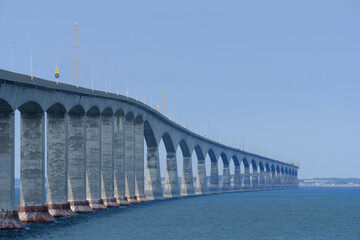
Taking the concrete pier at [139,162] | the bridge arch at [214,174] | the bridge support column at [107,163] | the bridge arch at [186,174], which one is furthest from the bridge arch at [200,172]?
the bridge support column at [107,163]

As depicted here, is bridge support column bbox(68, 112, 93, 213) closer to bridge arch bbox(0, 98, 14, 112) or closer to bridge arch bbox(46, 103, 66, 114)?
bridge arch bbox(46, 103, 66, 114)

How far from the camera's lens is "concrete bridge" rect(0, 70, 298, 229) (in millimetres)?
58656


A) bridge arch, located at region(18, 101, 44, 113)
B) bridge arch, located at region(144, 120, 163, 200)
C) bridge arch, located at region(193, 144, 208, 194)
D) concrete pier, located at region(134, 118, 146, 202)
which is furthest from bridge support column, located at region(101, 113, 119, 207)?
bridge arch, located at region(193, 144, 208, 194)

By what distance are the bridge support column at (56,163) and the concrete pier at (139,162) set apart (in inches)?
1449

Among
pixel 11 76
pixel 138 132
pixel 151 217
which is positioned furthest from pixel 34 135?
pixel 138 132

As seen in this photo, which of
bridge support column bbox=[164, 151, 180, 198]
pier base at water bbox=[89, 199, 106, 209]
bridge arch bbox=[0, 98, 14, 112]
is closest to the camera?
bridge arch bbox=[0, 98, 14, 112]

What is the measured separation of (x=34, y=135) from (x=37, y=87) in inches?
172

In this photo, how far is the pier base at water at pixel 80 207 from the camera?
80812 millimetres

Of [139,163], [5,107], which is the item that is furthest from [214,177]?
[5,107]

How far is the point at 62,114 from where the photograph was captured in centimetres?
7412

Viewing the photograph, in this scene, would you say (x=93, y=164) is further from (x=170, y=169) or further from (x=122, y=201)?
(x=170, y=169)

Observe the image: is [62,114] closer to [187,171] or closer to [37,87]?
[37,87]

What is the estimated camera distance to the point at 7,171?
57.9m

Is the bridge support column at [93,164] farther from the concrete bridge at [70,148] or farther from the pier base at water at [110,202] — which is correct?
the pier base at water at [110,202]
